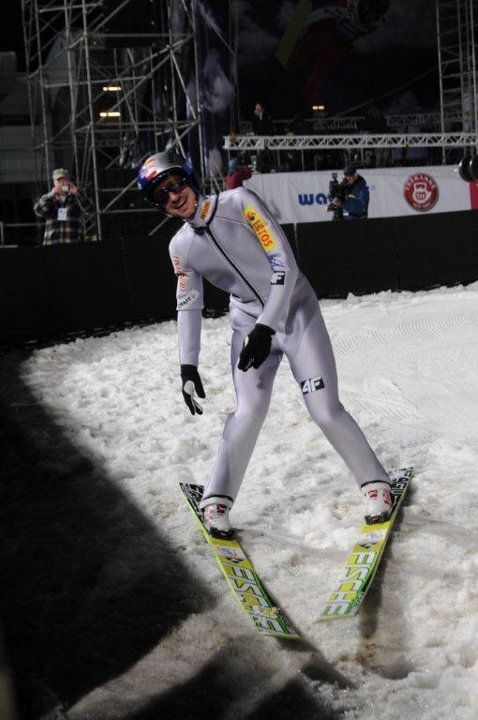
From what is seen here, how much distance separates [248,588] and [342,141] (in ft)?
55.4

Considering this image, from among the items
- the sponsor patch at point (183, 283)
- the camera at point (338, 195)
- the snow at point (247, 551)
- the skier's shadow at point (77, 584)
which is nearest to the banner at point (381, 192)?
the camera at point (338, 195)

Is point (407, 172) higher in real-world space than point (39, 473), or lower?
higher

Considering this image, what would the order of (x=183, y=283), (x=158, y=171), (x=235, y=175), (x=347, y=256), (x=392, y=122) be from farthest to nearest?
(x=392, y=122)
(x=235, y=175)
(x=347, y=256)
(x=183, y=283)
(x=158, y=171)

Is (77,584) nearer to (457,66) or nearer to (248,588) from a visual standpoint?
(248,588)

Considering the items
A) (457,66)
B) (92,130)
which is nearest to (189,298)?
(92,130)

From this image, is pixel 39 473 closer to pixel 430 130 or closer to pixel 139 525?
pixel 139 525

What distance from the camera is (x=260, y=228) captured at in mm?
4438

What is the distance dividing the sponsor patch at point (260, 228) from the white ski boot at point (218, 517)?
130cm

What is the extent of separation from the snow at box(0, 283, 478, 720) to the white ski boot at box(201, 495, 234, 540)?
10 centimetres

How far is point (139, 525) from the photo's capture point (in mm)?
5039

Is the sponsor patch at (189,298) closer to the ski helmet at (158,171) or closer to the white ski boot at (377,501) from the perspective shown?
the ski helmet at (158,171)

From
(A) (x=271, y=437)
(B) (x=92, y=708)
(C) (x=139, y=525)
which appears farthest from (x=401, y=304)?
(B) (x=92, y=708)

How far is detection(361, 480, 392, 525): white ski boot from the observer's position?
4551mm

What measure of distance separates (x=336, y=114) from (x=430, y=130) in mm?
2449
